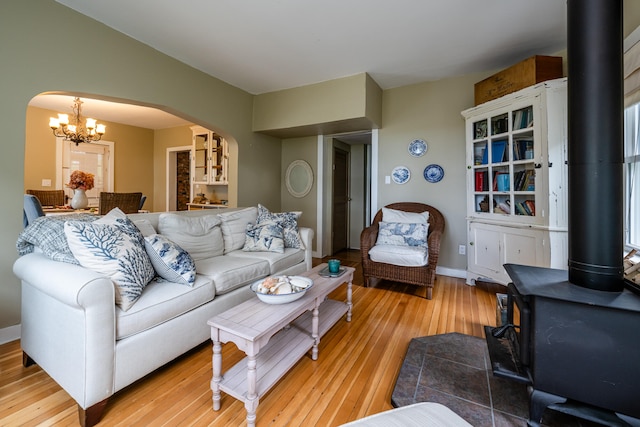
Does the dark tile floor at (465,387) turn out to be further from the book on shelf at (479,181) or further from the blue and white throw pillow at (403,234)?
the book on shelf at (479,181)

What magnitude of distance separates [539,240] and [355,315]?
176cm

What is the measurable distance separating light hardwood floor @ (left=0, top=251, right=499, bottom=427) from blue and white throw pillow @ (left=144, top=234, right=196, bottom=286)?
0.53 meters

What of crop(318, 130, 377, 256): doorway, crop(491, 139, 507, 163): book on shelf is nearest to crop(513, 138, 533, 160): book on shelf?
crop(491, 139, 507, 163): book on shelf

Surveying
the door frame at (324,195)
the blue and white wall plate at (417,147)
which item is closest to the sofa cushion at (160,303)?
the door frame at (324,195)

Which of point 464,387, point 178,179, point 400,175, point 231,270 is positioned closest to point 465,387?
point 464,387

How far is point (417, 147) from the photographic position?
3500 mm

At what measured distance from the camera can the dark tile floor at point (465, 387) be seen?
1.24m

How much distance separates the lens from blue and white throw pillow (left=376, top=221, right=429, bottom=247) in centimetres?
294

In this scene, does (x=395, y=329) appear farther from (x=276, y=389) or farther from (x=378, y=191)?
(x=378, y=191)

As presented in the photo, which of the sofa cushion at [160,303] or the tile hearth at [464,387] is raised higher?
the sofa cushion at [160,303]

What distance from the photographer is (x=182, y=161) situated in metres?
5.88

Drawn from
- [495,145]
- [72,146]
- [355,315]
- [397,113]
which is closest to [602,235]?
[355,315]

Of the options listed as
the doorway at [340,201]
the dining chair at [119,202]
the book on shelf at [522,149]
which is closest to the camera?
the book on shelf at [522,149]

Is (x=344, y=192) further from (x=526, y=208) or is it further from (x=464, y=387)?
(x=464, y=387)
